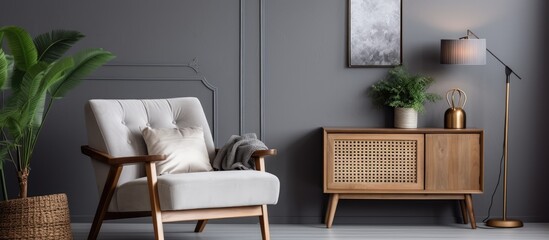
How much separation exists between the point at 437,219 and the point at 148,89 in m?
1.96

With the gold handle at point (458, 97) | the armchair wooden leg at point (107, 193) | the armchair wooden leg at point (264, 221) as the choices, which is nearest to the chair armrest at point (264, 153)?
the armchair wooden leg at point (264, 221)

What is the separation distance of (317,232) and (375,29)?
4.27 ft

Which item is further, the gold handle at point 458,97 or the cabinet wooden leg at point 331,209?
the gold handle at point 458,97

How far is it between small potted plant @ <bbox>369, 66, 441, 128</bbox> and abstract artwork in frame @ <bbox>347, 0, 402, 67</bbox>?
125 millimetres

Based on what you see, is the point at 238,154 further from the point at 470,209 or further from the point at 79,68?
the point at 470,209

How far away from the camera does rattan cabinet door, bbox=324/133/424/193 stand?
5.18 meters

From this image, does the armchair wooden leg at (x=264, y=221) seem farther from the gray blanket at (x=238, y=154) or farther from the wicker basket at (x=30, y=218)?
the wicker basket at (x=30, y=218)

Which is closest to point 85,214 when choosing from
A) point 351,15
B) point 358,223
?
point 358,223

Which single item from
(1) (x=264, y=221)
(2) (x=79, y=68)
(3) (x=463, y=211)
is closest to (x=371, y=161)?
(3) (x=463, y=211)

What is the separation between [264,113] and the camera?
5480 mm

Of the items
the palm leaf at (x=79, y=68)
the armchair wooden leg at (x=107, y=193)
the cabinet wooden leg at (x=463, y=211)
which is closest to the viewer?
the armchair wooden leg at (x=107, y=193)

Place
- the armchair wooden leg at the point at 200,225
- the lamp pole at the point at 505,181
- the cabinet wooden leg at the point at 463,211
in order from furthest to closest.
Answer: the cabinet wooden leg at the point at 463,211
the lamp pole at the point at 505,181
the armchair wooden leg at the point at 200,225

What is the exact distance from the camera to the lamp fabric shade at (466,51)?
16.9 ft

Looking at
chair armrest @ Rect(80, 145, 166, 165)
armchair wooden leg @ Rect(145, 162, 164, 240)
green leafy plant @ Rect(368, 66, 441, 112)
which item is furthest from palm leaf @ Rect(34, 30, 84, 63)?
green leafy plant @ Rect(368, 66, 441, 112)
